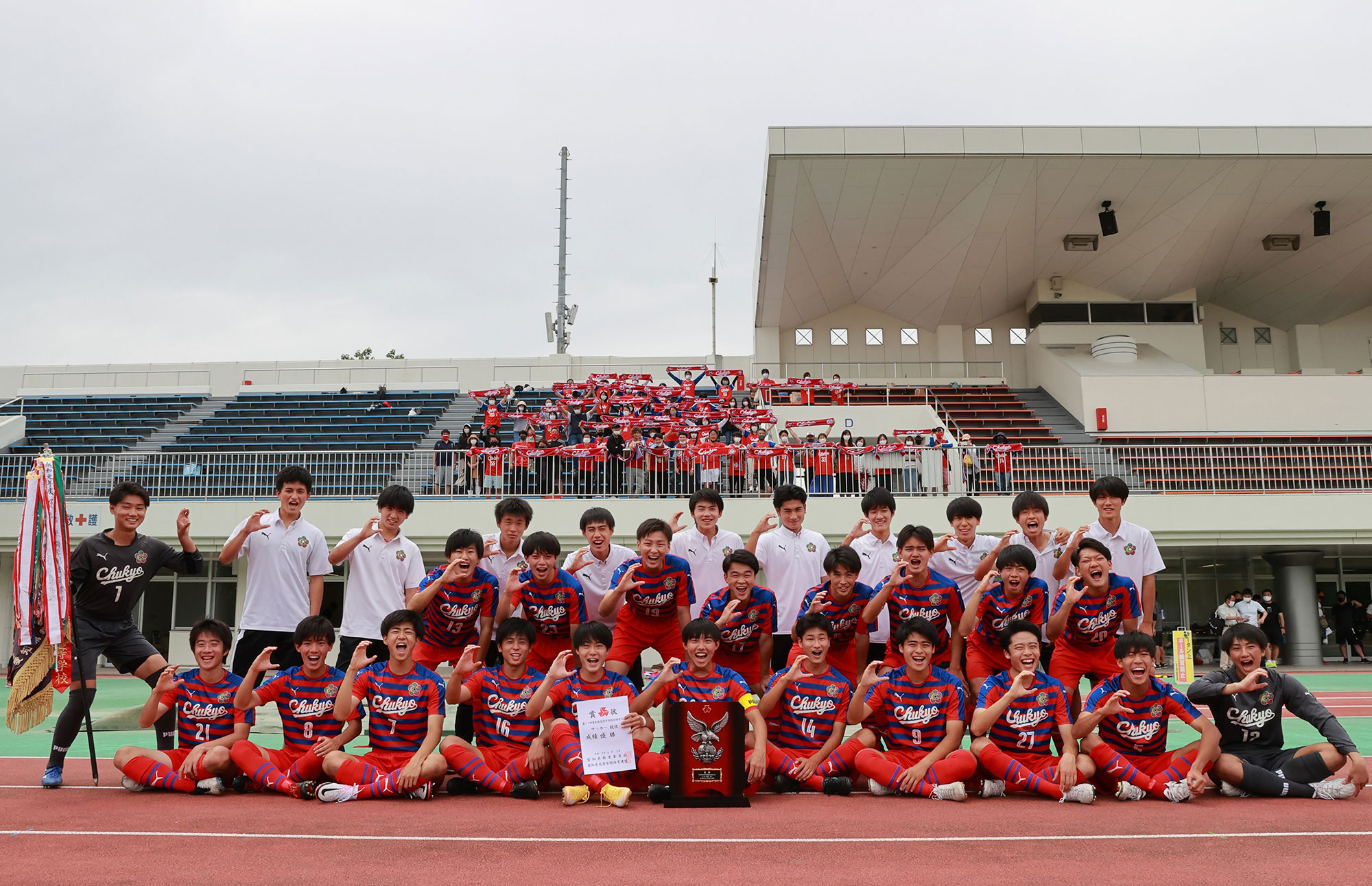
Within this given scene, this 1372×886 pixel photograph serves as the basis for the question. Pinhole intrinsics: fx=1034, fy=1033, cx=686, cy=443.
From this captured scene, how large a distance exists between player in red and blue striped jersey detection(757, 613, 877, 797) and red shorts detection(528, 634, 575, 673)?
4.45 feet

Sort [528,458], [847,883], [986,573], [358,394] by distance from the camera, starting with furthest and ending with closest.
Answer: [358,394] < [528,458] < [986,573] < [847,883]

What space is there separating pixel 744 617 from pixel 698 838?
197 centimetres

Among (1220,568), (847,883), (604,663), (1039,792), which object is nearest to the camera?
(847,883)

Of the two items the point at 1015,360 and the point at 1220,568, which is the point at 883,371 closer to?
the point at 1015,360

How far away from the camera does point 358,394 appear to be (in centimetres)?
2677

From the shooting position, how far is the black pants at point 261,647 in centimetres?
647

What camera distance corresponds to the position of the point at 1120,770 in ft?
18.7

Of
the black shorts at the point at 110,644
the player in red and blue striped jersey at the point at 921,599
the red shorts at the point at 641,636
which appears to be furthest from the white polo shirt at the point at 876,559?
the black shorts at the point at 110,644

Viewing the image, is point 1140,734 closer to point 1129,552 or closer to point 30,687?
point 1129,552

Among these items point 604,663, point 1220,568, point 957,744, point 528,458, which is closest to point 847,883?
point 957,744

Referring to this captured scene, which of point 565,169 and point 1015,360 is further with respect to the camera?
point 565,169

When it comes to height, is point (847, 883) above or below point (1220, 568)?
below

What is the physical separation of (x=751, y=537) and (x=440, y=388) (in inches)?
854

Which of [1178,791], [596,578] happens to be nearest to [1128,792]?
[1178,791]
